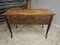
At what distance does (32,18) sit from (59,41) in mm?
852

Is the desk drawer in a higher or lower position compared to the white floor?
higher

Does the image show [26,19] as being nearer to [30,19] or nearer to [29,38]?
[30,19]

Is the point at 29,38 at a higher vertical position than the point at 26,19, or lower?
lower

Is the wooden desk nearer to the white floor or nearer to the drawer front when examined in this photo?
the drawer front

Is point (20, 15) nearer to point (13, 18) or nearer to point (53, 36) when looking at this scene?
point (13, 18)

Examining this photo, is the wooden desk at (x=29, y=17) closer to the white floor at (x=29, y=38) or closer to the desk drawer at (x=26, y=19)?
the desk drawer at (x=26, y=19)

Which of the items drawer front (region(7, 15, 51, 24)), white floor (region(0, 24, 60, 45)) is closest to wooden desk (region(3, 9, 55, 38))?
drawer front (region(7, 15, 51, 24))

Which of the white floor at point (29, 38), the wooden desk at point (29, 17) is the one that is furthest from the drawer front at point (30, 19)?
the white floor at point (29, 38)

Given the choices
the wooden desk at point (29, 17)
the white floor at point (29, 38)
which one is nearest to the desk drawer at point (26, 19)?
the wooden desk at point (29, 17)

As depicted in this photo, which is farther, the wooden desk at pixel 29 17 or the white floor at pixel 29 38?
the white floor at pixel 29 38

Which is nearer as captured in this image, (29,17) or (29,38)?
(29,17)

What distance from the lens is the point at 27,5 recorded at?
12.4ft

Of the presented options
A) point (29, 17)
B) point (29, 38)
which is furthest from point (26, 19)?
point (29, 38)

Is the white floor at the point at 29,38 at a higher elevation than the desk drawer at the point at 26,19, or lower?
lower
